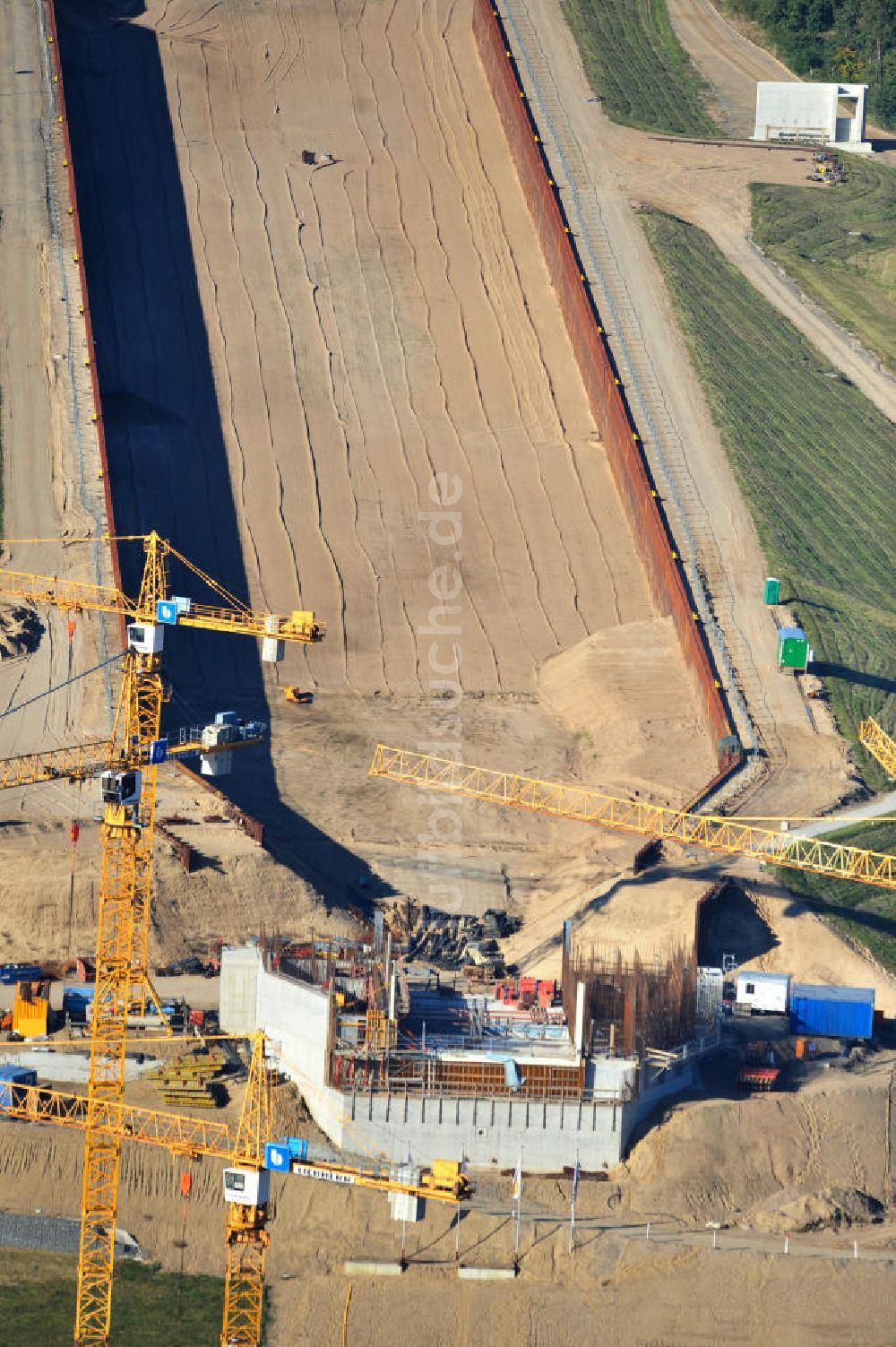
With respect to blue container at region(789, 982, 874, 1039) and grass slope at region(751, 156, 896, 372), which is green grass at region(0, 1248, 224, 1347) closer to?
blue container at region(789, 982, 874, 1039)

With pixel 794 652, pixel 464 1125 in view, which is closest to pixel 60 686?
pixel 794 652

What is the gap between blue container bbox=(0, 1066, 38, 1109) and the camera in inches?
3059

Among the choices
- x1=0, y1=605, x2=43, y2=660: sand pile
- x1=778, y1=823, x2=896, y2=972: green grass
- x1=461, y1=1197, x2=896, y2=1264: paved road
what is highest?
x1=0, y1=605, x2=43, y2=660: sand pile

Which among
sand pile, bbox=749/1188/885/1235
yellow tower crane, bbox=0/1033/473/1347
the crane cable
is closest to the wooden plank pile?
yellow tower crane, bbox=0/1033/473/1347

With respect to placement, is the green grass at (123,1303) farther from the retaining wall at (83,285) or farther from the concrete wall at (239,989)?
the retaining wall at (83,285)

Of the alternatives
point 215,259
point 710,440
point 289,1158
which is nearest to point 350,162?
point 215,259

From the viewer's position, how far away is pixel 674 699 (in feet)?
355

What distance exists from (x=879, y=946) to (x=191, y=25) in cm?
7358

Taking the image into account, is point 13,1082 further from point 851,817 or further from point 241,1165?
point 851,817

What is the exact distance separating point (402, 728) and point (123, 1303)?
129 ft

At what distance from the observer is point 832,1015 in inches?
3383

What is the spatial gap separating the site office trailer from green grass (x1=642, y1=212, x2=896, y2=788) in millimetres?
17058

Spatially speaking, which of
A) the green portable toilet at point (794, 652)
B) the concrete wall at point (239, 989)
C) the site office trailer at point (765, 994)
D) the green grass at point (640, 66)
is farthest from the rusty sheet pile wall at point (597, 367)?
the concrete wall at point (239, 989)

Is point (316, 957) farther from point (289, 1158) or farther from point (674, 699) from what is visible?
point (674, 699)
